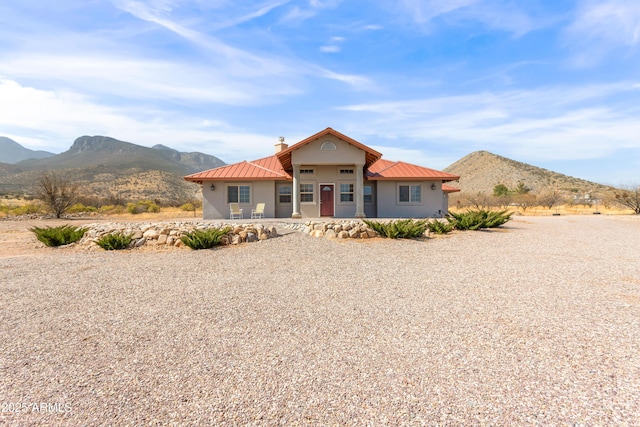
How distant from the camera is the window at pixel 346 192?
58.5 feet

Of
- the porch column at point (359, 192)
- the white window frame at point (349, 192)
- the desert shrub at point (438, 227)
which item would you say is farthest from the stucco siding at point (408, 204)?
the desert shrub at point (438, 227)

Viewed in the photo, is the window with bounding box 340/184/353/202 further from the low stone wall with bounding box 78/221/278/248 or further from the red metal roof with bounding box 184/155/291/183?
the low stone wall with bounding box 78/221/278/248

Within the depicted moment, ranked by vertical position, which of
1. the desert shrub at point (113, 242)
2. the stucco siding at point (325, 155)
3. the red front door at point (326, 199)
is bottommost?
the desert shrub at point (113, 242)

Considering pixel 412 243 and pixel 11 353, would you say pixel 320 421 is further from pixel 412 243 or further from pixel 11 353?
pixel 412 243

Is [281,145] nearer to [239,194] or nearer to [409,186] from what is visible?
[239,194]

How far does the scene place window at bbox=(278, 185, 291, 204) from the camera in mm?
18406

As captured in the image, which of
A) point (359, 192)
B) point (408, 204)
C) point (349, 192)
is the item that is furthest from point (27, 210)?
point (408, 204)

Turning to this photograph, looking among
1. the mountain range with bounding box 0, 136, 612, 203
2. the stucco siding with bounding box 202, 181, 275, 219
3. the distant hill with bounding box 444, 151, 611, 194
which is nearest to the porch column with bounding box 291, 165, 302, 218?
the stucco siding with bounding box 202, 181, 275, 219

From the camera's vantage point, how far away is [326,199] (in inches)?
699

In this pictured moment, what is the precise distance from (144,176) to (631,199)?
61.9 metres

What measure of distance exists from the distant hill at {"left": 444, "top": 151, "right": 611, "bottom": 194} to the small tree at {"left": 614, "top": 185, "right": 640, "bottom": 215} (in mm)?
28302

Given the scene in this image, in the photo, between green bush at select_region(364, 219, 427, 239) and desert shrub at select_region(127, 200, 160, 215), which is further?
desert shrub at select_region(127, 200, 160, 215)

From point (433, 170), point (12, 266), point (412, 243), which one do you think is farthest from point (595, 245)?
point (12, 266)

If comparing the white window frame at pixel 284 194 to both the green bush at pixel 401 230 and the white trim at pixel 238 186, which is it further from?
the green bush at pixel 401 230
